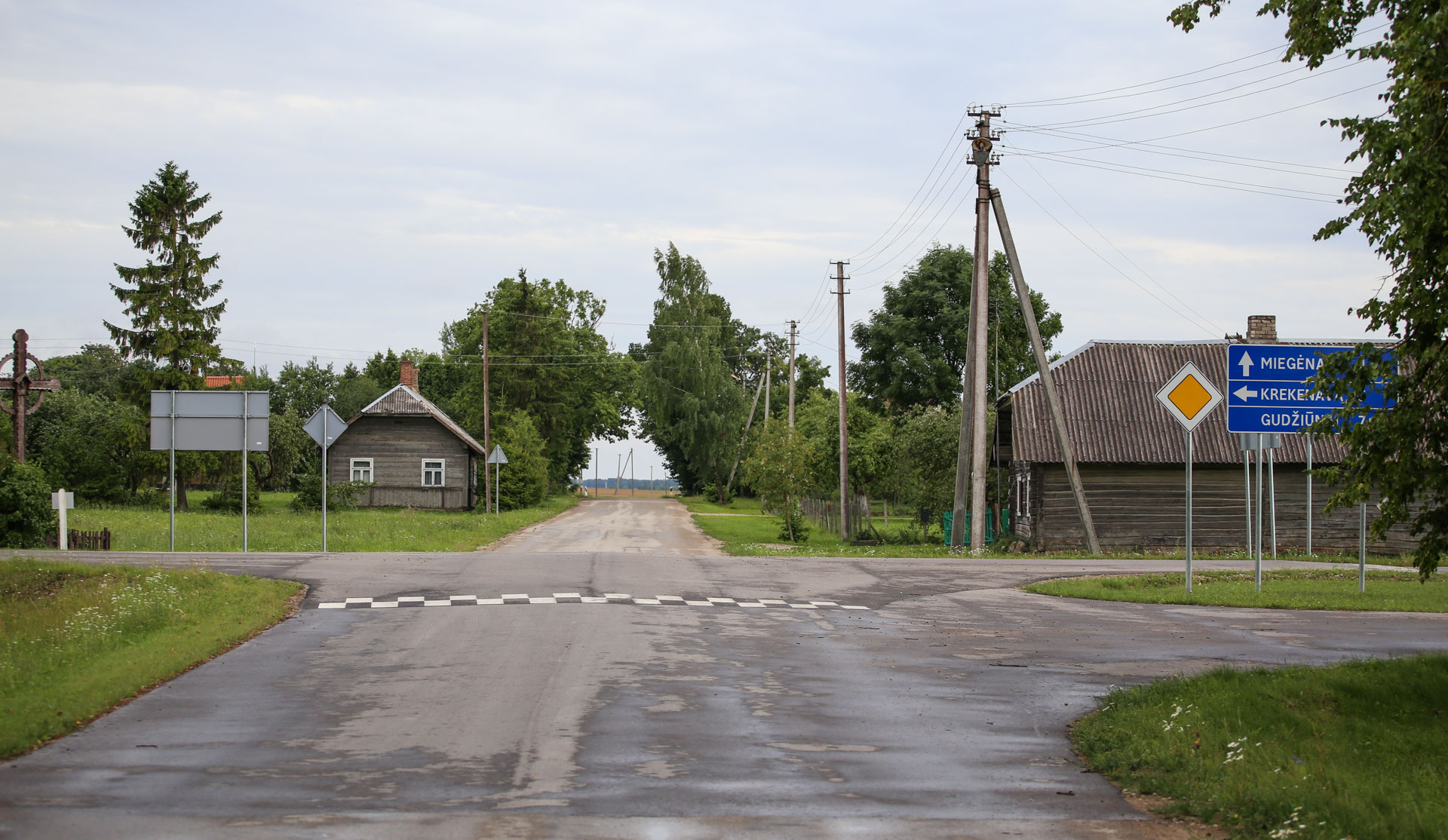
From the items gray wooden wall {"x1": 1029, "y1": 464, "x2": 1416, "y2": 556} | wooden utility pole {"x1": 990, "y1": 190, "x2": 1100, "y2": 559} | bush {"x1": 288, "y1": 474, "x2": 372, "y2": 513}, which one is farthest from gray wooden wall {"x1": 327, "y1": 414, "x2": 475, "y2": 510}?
wooden utility pole {"x1": 990, "y1": 190, "x2": 1100, "y2": 559}

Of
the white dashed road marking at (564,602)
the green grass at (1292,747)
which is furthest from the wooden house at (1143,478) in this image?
the green grass at (1292,747)

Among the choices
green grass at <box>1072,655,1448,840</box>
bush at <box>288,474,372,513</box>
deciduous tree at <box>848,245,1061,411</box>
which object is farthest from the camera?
deciduous tree at <box>848,245,1061,411</box>

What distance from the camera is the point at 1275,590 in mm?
18594

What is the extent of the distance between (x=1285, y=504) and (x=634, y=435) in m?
70.8

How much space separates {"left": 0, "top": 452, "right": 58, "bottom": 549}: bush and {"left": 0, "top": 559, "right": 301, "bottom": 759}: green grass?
8.42 metres

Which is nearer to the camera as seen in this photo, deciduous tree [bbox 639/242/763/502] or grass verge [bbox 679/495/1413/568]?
grass verge [bbox 679/495/1413/568]

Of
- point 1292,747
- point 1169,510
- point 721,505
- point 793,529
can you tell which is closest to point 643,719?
point 1292,747

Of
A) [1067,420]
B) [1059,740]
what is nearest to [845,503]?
[1067,420]

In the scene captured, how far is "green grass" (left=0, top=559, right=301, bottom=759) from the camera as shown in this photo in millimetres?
8633

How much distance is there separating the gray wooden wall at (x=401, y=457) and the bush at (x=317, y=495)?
611 centimetres

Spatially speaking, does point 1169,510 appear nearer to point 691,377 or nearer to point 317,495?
point 317,495

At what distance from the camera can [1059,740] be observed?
8.18m

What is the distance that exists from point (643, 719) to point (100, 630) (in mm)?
7228

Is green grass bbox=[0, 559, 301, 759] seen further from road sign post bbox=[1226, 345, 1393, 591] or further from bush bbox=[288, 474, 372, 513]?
bush bbox=[288, 474, 372, 513]
